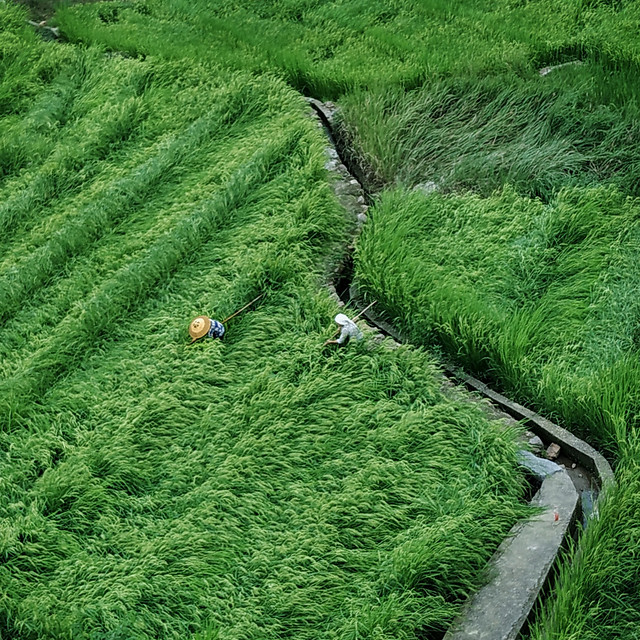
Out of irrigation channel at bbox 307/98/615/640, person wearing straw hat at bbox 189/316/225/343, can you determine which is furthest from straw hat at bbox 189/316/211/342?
irrigation channel at bbox 307/98/615/640

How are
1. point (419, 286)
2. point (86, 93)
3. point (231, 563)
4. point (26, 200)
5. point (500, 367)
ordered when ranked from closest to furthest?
point (231, 563)
point (500, 367)
point (419, 286)
point (26, 200)
point (86, 93)

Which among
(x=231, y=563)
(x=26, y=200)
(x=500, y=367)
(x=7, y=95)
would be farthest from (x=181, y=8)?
(x=231, y=563)

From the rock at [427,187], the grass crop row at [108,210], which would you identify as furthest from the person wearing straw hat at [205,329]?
the rock at [427,187]

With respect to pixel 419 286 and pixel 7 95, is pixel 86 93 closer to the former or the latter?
pixel 7 95

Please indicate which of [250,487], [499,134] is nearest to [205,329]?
[250,487]

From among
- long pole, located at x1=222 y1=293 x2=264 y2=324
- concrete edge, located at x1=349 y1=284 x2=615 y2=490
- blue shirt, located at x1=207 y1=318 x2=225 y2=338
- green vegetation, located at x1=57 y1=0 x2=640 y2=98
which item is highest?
green vegetation, located at x1=57 y1=0 x2=640 y2=98

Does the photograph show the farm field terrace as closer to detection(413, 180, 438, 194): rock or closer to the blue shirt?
the blue shirt
